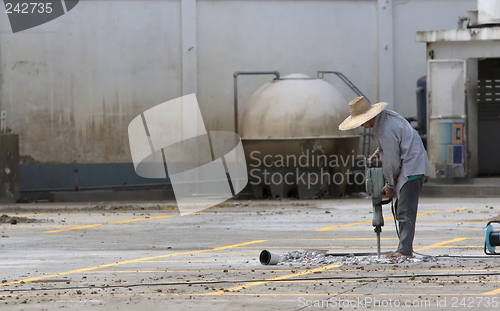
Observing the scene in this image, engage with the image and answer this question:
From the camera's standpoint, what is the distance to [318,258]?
8.09 metres

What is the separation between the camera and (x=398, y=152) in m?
8.12

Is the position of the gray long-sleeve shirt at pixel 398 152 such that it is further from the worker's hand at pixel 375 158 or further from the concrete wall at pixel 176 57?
the concrete wall at pixel 176 57

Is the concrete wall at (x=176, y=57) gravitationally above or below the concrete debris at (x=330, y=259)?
above

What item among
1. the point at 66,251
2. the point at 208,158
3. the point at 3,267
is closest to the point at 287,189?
the point at 208,158

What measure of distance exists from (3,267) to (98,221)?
5.92m

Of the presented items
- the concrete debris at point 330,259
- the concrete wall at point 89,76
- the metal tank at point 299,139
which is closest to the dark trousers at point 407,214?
the concrete debris at point 330,259

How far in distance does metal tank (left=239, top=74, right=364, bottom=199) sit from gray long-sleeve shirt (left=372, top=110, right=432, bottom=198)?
10.4m

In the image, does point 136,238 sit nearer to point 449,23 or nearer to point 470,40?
point 470,40

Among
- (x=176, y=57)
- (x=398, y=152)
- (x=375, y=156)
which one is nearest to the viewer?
(x=398, y=152)

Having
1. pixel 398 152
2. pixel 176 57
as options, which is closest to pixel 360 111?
pixel 398 152

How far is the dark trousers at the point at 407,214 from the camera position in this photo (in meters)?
7.96

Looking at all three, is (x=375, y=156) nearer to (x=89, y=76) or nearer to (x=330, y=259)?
(x=330, y=259)

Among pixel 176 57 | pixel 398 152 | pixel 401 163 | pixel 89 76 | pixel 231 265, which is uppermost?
pixel 176 57

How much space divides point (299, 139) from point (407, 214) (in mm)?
10628
